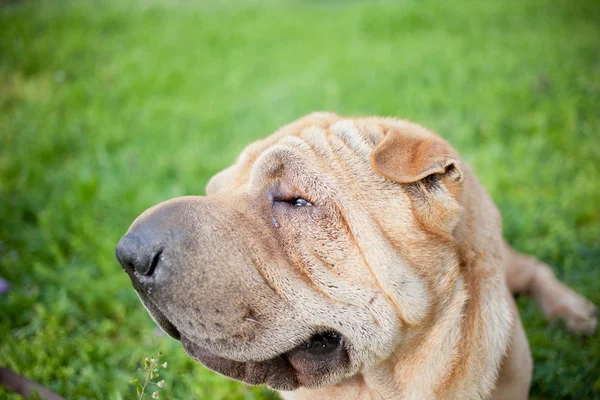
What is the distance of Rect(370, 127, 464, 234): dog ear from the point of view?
2.10 metres

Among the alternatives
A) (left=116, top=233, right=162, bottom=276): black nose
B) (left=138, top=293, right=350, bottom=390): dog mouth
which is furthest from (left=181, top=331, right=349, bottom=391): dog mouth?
(left=116, top=233, right=162, bottom=276): black nose

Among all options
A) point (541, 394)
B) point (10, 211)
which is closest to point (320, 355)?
point (541, 394)

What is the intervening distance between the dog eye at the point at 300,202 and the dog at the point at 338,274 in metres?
0.01

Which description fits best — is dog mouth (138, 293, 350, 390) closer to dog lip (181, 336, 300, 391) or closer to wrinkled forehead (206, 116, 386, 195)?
dog lip (181, 336, 300, 391)

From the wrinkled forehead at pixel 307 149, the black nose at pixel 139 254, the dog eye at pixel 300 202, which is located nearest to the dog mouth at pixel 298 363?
the black nose at pixel 139 254

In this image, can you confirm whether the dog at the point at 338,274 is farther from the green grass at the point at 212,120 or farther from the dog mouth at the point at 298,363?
the green grass at the point at 212,120

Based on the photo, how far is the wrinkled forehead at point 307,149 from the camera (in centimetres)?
233

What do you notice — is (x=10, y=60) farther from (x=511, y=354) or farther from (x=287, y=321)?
(x=511, y=354)

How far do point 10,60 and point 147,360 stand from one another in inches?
283

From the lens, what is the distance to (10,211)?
458cm

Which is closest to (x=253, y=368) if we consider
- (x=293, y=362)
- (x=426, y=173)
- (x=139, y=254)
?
(x=293, y=362)

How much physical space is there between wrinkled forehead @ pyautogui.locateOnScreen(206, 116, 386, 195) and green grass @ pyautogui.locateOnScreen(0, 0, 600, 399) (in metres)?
1.36

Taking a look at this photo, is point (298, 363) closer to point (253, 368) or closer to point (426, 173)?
point (253, 368)

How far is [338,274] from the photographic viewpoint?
2135mm
